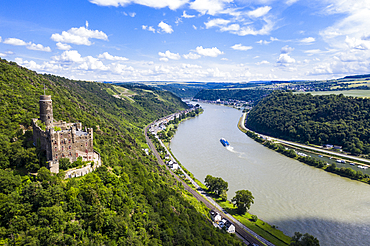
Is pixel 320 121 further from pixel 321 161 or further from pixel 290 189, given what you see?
pixel 290 189

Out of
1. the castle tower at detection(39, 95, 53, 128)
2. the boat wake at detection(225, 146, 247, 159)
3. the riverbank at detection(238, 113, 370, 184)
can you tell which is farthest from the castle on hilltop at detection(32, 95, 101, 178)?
the riverbank at detection(238, 113, 370, 184)

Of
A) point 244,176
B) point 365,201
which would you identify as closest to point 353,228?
point 365,201

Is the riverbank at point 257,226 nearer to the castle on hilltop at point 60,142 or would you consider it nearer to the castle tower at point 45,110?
the castle on hilltop at point 60,142

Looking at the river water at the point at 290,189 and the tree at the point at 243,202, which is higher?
the tree at the point at 243,202

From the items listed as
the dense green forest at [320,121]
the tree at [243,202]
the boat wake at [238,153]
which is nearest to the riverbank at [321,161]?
the dense green forest at [320,121]

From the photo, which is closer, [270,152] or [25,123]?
[25,123]

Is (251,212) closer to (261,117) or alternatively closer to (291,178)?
(291,178)

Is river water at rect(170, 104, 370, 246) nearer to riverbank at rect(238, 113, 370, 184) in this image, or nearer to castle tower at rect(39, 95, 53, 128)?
riverbank at rect(238, 113, 370, 184)

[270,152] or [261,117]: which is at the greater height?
[261,117]
